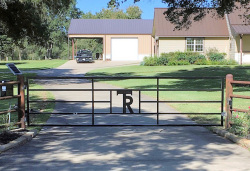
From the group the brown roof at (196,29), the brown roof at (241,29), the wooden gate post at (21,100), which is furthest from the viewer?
the brown roof at (196,29)

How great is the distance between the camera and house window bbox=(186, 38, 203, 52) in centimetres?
4350

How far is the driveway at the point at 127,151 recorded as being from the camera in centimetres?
566

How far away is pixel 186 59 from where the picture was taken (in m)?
41.1

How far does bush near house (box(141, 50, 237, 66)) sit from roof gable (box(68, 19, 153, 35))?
12.7 m

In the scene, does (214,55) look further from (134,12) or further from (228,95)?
(134,12)

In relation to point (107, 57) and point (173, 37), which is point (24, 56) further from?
point (173, 37)

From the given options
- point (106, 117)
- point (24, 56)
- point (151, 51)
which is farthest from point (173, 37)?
point (24, 56)

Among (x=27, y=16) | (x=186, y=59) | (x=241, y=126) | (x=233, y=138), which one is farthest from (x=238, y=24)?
(x=233, y=138)

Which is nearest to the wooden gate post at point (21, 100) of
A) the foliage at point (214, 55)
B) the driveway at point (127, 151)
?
the driveway at point (127, 151)

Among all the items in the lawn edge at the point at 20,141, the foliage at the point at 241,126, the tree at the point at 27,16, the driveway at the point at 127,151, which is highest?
the tree at the point at 27,16

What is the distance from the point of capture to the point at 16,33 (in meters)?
22.9

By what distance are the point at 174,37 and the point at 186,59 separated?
3.70 meters

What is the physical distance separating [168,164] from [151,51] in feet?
158

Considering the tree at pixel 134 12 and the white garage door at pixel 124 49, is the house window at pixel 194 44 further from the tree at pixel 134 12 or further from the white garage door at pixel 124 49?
the tree at pixel 134 12
